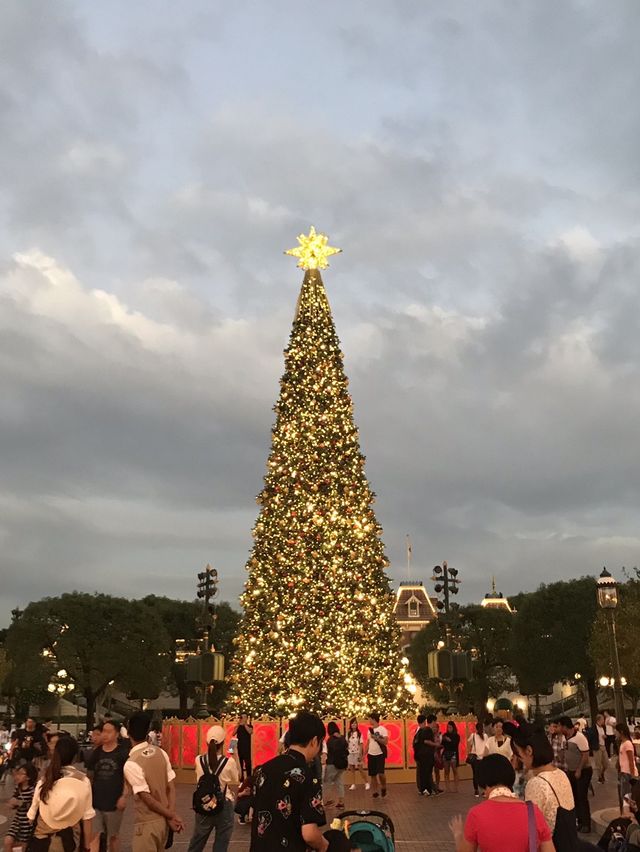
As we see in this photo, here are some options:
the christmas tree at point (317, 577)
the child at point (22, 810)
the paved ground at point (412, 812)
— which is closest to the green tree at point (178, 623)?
the christmas tree at point (317, 577)

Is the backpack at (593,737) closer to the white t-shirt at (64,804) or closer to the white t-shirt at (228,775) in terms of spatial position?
the white t-shirt at (228,775)

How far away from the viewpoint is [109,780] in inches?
336

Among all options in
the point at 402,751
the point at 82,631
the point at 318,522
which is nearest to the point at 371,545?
the point at 318,522

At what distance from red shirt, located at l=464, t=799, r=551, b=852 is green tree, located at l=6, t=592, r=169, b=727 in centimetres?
5658

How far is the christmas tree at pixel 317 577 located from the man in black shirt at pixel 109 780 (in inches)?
708

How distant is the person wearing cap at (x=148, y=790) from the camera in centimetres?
723

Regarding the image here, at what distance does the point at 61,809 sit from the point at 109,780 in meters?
2.81

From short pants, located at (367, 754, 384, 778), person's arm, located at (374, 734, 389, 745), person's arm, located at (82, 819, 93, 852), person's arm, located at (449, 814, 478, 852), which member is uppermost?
person's arm, located at (449, 814, 478, 852)

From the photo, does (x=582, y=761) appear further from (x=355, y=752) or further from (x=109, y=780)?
(x=355, y=752)

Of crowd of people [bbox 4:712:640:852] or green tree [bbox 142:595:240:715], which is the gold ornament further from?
green tree [bbox 142:595:240:715]

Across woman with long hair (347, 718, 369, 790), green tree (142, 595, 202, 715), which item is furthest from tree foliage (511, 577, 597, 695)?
woman with long hair (347, 718, 369, 790)

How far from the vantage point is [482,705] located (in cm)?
6919

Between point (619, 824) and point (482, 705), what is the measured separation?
64858 millimetres

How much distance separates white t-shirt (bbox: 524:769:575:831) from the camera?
5.45m
